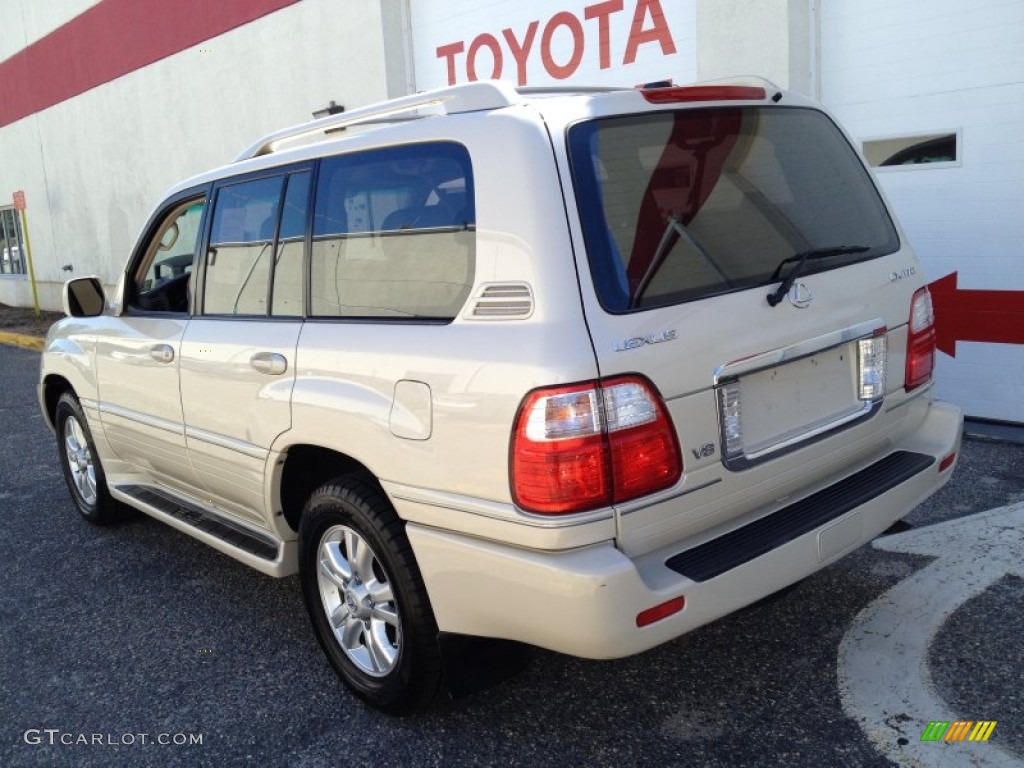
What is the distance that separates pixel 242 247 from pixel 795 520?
231 centimetres

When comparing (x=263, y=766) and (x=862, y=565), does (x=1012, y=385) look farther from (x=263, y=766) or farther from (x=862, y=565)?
(x=263, y=766)

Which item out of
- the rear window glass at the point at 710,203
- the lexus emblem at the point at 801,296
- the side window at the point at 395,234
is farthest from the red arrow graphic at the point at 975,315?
the side window at the point at 395,234

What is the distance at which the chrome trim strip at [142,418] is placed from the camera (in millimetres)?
3914

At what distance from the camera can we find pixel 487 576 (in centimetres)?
250

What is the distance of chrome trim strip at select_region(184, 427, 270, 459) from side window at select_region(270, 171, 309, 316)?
501mm

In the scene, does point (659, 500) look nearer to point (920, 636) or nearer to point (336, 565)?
point (336, 565)

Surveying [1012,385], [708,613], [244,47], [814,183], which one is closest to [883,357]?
[814,183]

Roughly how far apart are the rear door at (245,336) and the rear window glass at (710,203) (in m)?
1.24

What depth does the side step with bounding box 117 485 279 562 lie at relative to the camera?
3568 millimetres

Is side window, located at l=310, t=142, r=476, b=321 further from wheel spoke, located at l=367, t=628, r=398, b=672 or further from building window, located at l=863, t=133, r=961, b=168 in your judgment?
building window, located at l=863, t=133, r=961, b=168

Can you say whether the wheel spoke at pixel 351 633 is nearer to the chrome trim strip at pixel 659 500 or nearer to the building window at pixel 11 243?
the chrome trim strip at pixel 659 500

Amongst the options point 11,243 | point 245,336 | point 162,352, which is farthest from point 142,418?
point 11,243

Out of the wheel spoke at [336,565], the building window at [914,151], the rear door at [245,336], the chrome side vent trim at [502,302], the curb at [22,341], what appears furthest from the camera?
the curb at [22,341]

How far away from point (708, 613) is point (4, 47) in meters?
22.9
